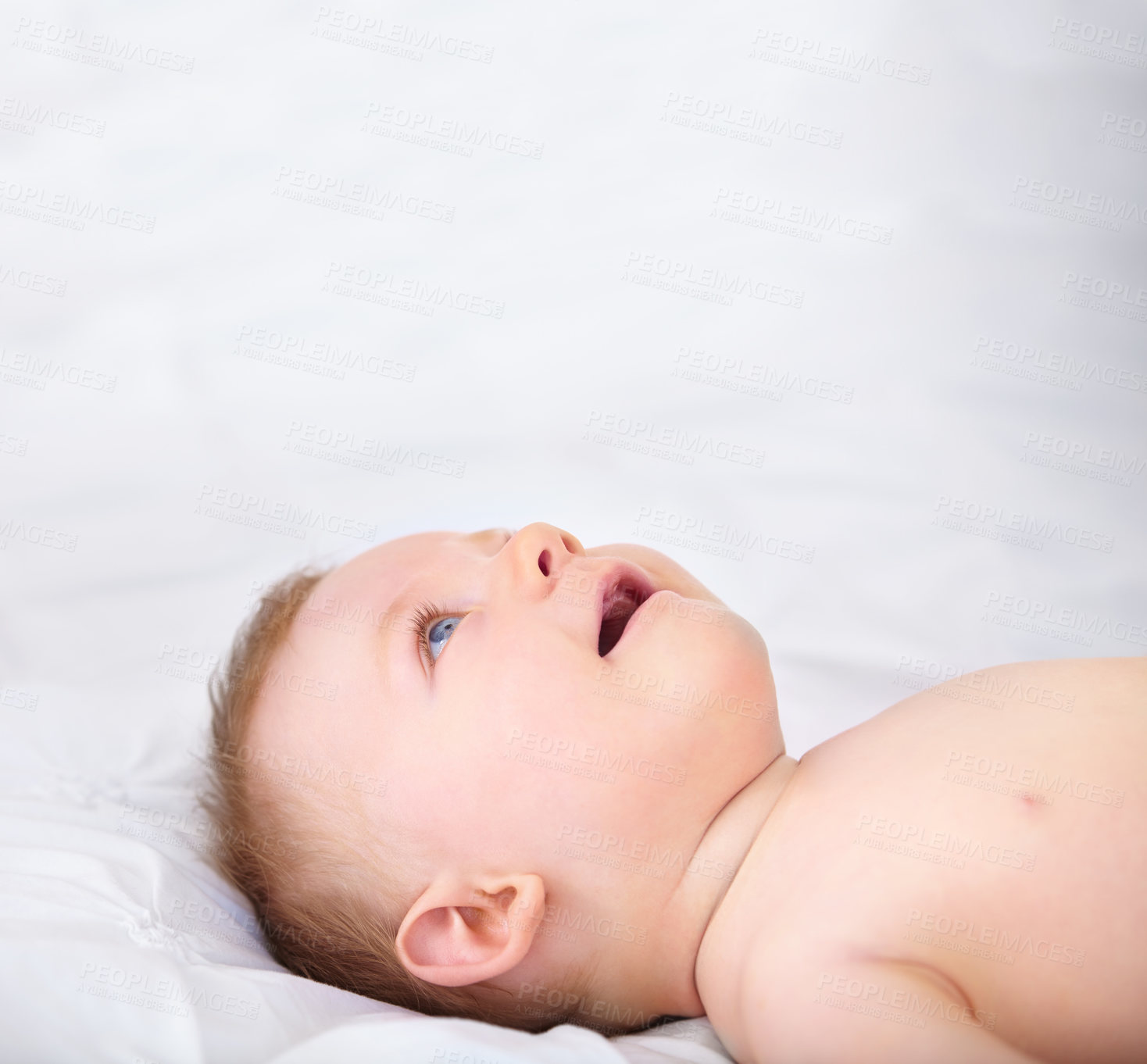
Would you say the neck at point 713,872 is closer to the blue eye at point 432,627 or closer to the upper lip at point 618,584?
the upper lip at point 618,584

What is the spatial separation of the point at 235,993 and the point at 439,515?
1110mm

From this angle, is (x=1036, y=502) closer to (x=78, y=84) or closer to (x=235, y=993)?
(x=235, y=993)

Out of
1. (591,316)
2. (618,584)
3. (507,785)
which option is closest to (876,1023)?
(507,785)

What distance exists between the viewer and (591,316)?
2.34 metres

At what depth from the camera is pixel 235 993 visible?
1.33 meters

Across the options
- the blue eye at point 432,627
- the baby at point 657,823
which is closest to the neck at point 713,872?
the baby at point 657,823

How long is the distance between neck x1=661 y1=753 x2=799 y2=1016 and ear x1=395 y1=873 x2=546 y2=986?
205 mm

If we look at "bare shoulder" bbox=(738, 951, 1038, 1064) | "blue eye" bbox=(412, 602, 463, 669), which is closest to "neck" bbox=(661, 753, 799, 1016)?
"bare shoulder" bbox=(738, 951, 1038, 1064)

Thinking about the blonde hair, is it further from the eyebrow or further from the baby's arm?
the baby's arm

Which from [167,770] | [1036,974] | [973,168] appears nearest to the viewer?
[1036,974]

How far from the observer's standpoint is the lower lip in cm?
149

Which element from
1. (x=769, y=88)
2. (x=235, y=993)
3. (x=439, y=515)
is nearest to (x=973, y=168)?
(x=769, y=88)

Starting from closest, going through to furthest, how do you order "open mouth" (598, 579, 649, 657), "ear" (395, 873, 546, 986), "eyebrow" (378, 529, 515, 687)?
"ear" (395, 873, 546, 986) → "eyebrow" (378, 529, 515, 687) → "open mouth" (598, 579, 649, 657)

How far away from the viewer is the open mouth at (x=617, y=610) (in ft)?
5.39
